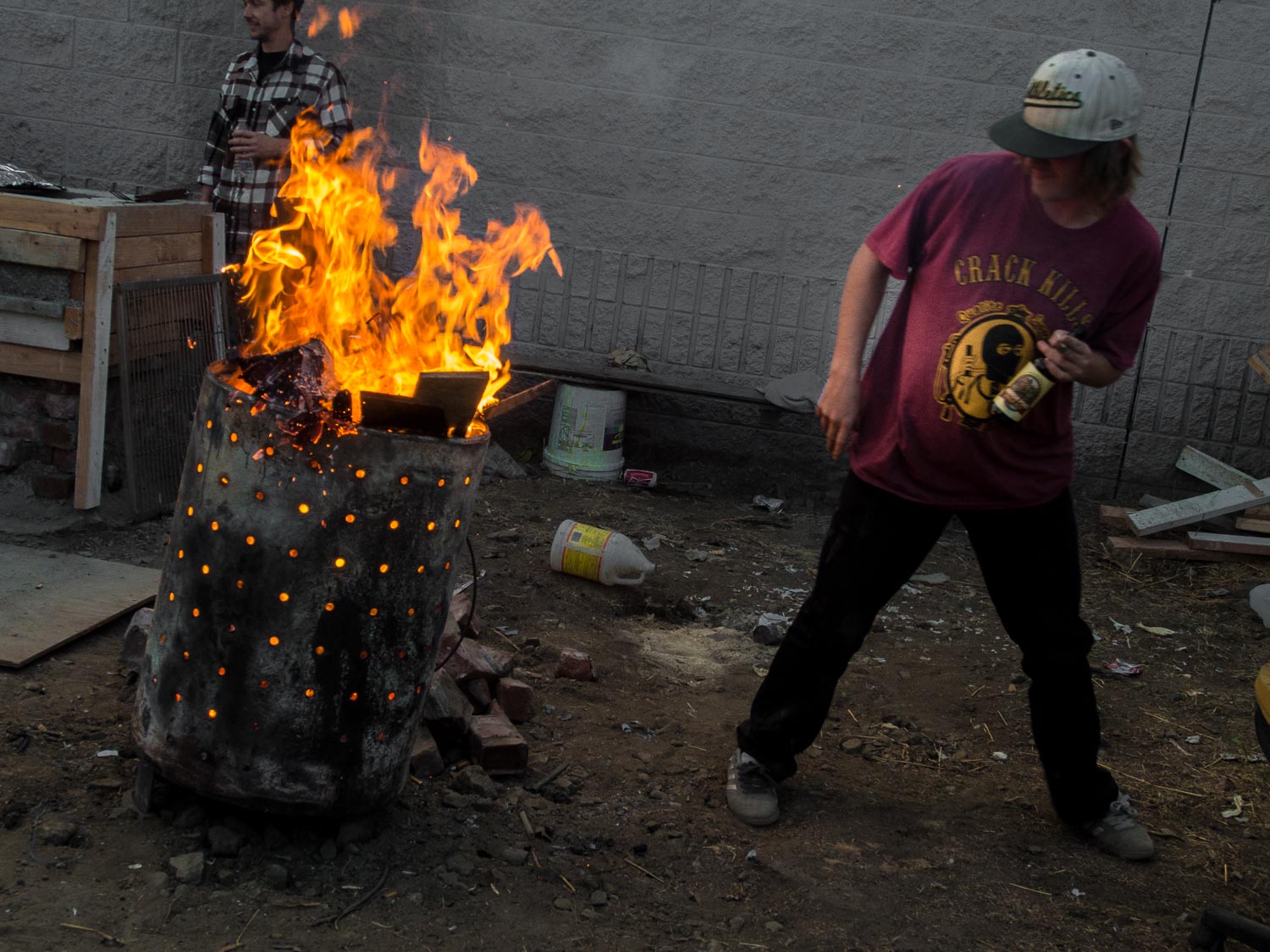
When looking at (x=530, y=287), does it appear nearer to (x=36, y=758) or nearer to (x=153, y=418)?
(x=153, y=418)

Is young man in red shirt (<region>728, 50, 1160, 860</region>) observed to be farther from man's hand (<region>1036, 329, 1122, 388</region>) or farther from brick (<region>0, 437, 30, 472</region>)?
brick (<region>0, 437, 30, 472</region>)

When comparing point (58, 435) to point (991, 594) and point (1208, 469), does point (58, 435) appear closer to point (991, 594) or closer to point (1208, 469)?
point (991, 594)

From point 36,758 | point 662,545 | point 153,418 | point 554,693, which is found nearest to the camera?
point 36,758

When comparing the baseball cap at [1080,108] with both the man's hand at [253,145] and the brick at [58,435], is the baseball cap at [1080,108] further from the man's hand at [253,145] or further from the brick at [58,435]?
the man's hand at [253,145]

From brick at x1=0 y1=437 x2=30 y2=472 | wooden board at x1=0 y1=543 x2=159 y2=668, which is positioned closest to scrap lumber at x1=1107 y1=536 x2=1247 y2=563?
wooden board at x1=0 y1=543 x2=159 y2=668

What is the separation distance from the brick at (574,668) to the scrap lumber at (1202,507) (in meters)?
3.69

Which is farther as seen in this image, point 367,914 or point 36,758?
point 36,758

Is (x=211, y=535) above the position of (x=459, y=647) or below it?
above

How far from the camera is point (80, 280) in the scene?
5.17 m

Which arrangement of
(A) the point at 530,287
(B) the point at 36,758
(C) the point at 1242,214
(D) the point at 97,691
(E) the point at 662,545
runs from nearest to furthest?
(B) the point at 36,758, (D) the point at 97,691, (E) the point at 662,545, (C) the point at 1242,214, (A) the point at 530,287

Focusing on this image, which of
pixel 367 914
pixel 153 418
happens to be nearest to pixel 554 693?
pixel 367 914

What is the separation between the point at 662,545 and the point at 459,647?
2281mm

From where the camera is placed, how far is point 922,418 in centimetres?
333

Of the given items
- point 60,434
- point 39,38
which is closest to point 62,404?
point 60,434
